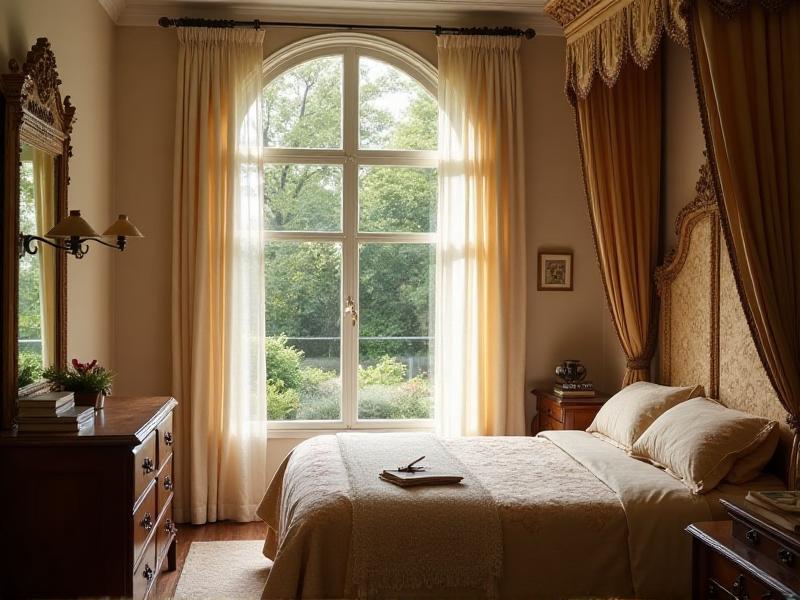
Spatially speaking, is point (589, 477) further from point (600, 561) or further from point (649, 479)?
point (600, 561)

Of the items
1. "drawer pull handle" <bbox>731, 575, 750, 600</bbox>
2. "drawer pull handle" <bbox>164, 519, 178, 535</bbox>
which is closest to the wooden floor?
"drawer pull handle" <bbox>164, 519, 178, 535</bbox>

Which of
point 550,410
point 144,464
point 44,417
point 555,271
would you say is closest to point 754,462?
point 550,410

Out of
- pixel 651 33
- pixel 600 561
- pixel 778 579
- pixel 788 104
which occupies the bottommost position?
pixel 600 561


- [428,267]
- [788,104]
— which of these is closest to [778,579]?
[788,104]

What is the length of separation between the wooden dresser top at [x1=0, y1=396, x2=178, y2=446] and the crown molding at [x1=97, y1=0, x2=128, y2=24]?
8.17ft

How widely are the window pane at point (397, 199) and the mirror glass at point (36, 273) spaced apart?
7.16 ft

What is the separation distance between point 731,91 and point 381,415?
3.29 metres

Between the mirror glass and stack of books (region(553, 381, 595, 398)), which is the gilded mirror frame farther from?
stack of books (region(553, 381, 595, 398))

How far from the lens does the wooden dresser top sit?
291 cm

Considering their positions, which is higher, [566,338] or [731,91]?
[731,91]

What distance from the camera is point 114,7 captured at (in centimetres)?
499

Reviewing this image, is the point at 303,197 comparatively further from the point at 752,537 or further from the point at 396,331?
the point at 752,537

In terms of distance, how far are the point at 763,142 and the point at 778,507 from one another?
1.27 meters

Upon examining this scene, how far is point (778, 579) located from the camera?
2.29m
